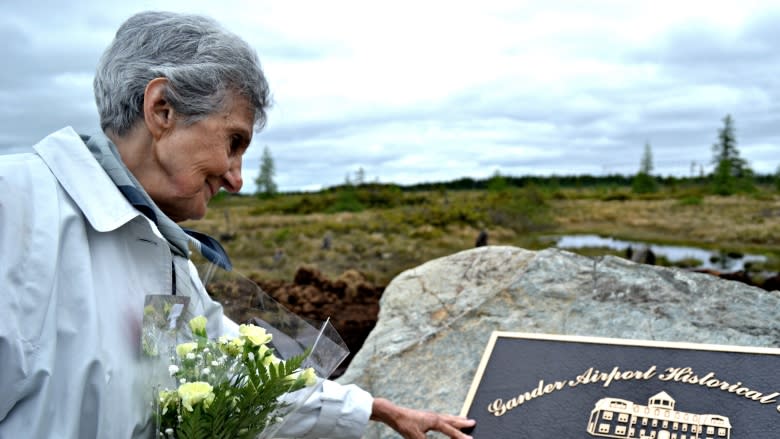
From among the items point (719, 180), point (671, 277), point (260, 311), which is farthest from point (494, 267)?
point (719, 180)

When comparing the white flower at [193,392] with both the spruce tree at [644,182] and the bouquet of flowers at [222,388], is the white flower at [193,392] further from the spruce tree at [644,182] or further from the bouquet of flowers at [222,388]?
the spruce tree at [644,182]

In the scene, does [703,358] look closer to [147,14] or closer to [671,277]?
[671,277]

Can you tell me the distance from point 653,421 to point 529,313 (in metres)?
1.35

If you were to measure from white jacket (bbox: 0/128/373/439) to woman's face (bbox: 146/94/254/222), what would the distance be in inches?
9.5

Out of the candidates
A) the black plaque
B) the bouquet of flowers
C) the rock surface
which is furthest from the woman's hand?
the bouquet of flowers

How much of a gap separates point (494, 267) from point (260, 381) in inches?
108

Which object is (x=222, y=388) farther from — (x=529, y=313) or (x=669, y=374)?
(x=529, y=313)

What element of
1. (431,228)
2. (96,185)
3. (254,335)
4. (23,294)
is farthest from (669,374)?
(431,228)

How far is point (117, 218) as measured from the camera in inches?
81.2

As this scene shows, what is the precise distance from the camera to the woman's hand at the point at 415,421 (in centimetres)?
305

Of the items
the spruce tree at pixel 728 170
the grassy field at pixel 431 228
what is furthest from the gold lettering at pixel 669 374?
the spruce tree at pixel 728 170

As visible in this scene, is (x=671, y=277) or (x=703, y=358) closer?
(x=703, y=358)

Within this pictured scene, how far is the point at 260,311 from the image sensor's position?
2.54 meters

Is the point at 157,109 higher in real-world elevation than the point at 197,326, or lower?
higher
